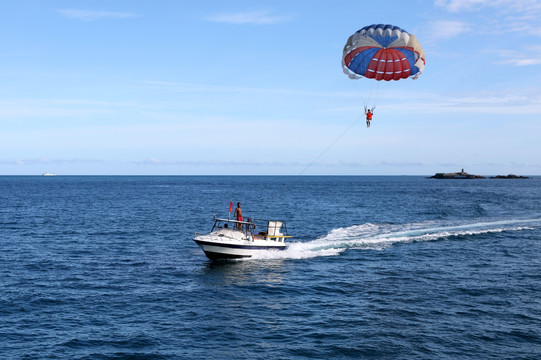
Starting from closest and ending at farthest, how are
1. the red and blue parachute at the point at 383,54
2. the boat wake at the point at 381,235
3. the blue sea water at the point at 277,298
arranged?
1. the blue sea water at the point at 277,298
2. the red and blue parachute at the point at 383,54
3. the boat wake at the point at 381,235

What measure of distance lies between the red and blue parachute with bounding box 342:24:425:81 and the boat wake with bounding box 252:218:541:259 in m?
15.7

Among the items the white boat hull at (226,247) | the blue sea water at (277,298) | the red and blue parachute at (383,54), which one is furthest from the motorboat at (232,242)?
the red and blue parachute at (383,54)

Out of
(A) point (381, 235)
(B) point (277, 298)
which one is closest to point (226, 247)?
(B) point (277, 298)

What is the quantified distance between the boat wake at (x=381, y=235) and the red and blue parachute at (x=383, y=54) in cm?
1574

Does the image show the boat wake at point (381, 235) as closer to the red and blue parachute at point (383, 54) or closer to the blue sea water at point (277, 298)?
the blue sea water at point (277, 298)

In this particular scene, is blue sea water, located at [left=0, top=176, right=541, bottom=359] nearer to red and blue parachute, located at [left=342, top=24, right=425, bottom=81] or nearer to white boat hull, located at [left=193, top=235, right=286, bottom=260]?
white boat hull, located at [left=193, top=235, right=286, bottom=260]

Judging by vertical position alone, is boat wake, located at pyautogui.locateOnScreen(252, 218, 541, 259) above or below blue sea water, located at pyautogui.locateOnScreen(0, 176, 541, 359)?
above

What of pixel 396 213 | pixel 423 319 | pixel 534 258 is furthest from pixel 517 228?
pixel 423 319

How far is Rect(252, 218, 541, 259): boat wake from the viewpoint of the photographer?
133 ft

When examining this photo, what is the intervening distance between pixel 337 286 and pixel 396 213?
4905cm

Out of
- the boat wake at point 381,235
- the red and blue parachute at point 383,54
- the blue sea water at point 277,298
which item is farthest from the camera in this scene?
the boat wake at point 381,235

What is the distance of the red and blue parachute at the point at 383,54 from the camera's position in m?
35.3

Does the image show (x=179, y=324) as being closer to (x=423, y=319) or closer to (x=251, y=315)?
(x=251, y=315)

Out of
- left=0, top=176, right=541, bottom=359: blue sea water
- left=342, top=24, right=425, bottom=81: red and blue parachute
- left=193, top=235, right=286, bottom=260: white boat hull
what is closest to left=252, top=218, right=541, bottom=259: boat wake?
left=0, top=176, right=541, bottom=359: blue sea water
